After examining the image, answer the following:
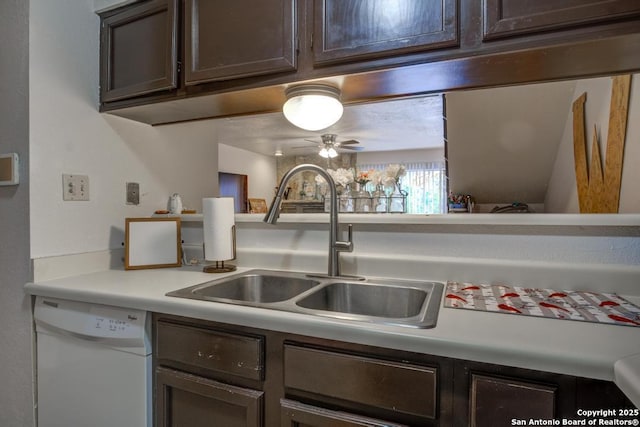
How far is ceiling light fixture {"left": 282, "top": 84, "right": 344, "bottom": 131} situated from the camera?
120 centimetres

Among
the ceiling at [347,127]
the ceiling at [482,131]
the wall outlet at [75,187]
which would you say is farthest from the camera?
the ceiling at [347,127]

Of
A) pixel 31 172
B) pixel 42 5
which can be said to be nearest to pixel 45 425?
pixel 31 172

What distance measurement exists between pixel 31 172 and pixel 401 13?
56.8 inches

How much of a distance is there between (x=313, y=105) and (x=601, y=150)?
140 cm

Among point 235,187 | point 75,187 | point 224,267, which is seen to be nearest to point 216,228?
point 224,267

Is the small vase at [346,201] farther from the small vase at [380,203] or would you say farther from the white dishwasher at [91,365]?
the white dishwasher at [91,365]

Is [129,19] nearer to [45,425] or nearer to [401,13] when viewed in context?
[401,13]

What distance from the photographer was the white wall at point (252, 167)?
2539 millimetres

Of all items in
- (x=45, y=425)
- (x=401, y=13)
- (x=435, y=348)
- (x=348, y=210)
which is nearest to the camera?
(x=435, y=348)

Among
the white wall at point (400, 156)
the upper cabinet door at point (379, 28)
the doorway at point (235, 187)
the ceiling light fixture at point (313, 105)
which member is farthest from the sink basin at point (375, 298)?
the white wall at point (400, 156)

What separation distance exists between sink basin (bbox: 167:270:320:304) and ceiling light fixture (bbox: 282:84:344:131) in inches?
24.5

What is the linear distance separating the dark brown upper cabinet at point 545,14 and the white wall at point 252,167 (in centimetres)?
181

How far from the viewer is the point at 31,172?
1.26m

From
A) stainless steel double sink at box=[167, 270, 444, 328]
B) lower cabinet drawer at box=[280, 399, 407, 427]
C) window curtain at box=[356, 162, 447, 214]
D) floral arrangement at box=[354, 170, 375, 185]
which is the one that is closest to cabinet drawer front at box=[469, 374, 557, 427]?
lower cabinet drawer at box=[280, 399, 407, 427]
